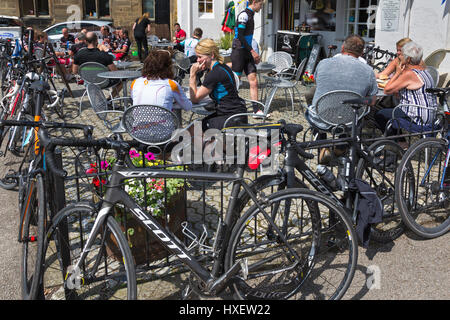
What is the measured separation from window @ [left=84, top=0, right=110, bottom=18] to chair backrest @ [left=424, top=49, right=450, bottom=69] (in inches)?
796

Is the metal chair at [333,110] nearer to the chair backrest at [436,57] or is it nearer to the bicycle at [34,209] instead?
the bicycle at [34,209]

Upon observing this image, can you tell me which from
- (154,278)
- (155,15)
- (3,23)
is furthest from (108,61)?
(155,15)

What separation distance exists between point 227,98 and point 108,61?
4.53m

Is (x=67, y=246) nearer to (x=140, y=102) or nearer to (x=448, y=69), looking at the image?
(x=140, y=102)

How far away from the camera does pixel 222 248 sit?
293 cm

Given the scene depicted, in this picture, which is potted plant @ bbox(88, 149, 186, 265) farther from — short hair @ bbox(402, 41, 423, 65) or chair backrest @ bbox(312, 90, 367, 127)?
short hair @ bbox(402, 41, 423, 65)

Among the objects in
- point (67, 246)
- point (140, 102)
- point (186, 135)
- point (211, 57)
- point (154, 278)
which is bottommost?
point (154, 278)

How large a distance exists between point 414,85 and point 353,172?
96.2 inches

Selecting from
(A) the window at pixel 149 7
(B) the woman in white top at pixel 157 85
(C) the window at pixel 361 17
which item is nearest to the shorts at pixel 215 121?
(B) the woman in white top at pixel 157 85

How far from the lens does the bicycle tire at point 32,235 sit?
9.59 ft

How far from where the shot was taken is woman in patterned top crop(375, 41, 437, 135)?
5602mm
